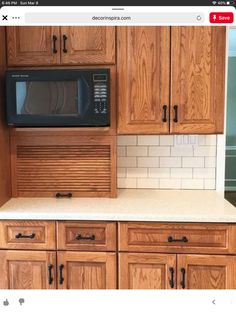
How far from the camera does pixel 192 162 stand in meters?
2.37

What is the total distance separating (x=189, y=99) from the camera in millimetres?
2016

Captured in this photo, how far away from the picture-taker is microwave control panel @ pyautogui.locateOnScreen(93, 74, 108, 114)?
1913 millimetres

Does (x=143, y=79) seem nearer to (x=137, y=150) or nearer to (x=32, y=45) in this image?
(x=137, y=150)

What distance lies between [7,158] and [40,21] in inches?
52.6

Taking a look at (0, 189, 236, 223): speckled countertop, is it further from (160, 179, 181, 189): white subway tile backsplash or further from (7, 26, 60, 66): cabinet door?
(7, 26, 60, 66): cabinet door

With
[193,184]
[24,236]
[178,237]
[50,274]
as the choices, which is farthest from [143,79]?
[50,274]

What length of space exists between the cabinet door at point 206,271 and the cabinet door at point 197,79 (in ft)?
2.54

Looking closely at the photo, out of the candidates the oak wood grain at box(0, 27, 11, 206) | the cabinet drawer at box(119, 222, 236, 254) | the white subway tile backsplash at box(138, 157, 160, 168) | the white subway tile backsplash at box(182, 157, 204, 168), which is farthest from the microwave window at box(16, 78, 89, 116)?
the white subway tile backsplash at box(182, 157, 204, 168)

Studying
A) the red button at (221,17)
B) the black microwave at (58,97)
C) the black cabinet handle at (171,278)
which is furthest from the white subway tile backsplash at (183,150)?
the red button at (221,17)

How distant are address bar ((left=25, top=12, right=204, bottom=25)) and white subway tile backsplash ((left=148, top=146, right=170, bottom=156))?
1.44m

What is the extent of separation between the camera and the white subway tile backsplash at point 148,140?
93.0 inches

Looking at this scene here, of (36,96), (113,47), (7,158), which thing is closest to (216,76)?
(113,47)

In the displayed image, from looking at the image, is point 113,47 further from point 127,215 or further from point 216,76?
point 127,215

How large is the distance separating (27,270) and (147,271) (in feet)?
2.32
